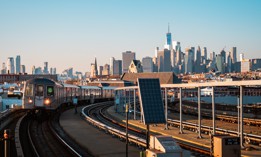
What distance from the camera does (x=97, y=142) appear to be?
2708 cm

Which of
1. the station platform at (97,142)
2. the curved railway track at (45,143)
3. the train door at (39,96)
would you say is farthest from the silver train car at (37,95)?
the station platform at (97,142)

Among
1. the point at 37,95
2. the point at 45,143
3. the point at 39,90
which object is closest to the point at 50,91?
the point at 39,90

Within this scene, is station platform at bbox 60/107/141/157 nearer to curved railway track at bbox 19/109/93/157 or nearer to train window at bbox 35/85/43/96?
curved railway track at bbox 19/109/93/157

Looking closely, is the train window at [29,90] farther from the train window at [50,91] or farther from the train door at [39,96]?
the train window at [50,91]

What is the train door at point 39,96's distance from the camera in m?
37.9

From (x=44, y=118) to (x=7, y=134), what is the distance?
32.2m

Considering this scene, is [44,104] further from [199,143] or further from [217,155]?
[217,155]

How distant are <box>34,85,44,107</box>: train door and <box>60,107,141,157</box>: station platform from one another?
3.18m

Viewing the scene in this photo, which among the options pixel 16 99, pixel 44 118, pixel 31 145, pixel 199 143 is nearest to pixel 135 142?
pixel 199 143

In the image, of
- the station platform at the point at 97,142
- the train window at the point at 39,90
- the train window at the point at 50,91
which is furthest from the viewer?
the train window at the point at 50,91

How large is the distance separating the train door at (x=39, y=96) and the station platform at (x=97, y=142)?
10.4 feet

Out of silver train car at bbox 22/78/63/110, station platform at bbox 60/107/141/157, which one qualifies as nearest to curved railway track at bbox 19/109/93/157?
station platform at bbox 60/107/141/157

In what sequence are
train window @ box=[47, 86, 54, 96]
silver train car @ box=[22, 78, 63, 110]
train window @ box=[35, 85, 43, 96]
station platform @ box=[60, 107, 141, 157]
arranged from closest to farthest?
station platform @ box=[60, 107, 141, 157], silver train car @ box=[22, 78, 63, 110], train window @ box=[35, 85, 43, 96], train window @ box=[47, 86, 54, 96]

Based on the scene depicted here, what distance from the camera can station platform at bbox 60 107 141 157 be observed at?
75.0ft
